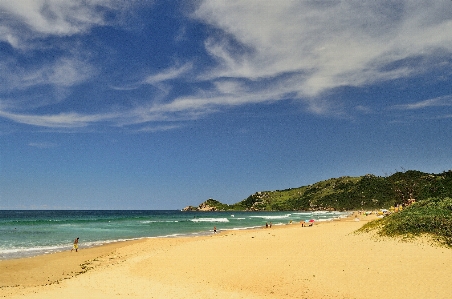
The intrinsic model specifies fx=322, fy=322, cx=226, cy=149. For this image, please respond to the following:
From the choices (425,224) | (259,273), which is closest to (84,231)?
(259,273)

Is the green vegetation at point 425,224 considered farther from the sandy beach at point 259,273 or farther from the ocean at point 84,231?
the ocean at point 84,231

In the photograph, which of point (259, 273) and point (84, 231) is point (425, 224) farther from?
point (84, 231)

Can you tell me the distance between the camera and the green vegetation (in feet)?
73.4

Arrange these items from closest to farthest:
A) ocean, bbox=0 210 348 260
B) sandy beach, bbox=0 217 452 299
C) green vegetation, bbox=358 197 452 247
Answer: sandy beach, bbox=0 217 452 299 → green vegetation, bbox=358 197 452 247 → ocean, bbox=0 210 348 260

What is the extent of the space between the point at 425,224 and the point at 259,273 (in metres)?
13.9

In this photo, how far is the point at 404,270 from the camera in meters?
17.3

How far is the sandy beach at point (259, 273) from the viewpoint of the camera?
601 inches

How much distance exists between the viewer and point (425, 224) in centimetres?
2398

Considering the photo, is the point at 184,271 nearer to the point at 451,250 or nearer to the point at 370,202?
the point at 451,250

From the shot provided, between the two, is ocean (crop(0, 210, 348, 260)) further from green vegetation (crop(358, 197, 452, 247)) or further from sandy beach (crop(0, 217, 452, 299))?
green vegetation (crop(358, 197, 452, 247))

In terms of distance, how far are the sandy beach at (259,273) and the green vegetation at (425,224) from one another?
135 cm

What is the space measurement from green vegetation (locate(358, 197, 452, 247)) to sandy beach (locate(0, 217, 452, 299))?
4.42ft

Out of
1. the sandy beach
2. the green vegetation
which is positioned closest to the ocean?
the sandy beach

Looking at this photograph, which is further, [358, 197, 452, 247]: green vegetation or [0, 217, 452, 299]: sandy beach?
[358, 197, 452, 247]: green vegetation
